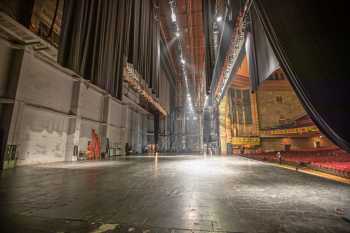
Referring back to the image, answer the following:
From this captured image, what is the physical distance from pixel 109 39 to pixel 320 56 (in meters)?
9.71

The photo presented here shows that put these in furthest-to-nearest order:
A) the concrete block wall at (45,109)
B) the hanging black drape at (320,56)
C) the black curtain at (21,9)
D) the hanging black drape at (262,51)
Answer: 1. the concrete block wall at (45,109)
2. the black curtain at (21,9)
3. the hanging black drape at (262,51)
4. the hanging black drape at (320,56)

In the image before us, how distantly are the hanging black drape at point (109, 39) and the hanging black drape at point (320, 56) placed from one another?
19.5ft

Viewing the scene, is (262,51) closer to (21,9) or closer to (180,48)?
(21,9)

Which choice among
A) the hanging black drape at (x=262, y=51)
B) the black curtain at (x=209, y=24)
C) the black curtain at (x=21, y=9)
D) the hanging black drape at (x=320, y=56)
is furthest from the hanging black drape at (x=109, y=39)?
the hanging black drape at (x=320, y=56)

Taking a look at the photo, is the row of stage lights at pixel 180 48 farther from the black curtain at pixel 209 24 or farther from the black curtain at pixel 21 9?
the black curtain at pixel 21 9

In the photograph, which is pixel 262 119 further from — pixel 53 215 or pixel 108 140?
pixel 53 215

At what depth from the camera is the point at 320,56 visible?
1.82 m

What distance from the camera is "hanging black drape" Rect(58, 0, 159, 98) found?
5.73 metres

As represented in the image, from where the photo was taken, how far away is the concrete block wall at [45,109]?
646cm

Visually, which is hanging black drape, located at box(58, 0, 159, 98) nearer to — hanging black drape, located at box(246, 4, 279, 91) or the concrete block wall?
the concrete block wall

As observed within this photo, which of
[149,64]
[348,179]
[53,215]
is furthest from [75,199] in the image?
[149,64]

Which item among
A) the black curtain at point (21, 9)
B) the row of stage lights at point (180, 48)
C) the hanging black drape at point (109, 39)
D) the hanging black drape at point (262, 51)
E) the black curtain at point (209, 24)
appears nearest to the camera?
the hanging black drape at point (262, 51)

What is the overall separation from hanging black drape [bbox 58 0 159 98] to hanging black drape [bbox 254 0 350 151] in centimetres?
595

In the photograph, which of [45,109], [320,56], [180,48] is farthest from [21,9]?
[180,48]
